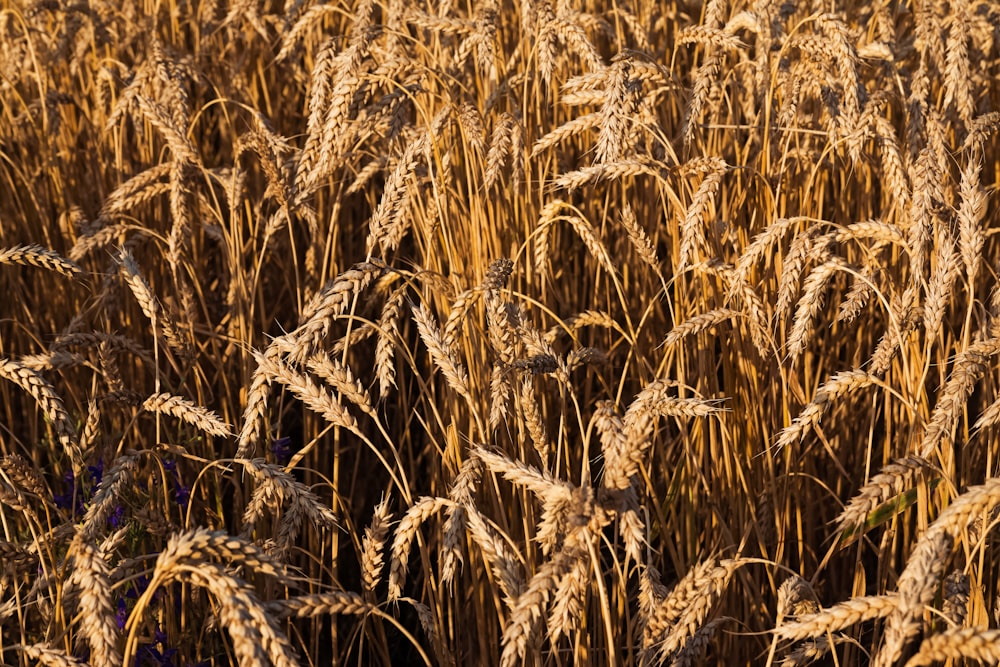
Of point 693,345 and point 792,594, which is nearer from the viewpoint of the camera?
point 792,594

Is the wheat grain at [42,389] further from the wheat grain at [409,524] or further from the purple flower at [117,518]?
the wheat grain at [409,524]

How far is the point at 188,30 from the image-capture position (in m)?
3.83

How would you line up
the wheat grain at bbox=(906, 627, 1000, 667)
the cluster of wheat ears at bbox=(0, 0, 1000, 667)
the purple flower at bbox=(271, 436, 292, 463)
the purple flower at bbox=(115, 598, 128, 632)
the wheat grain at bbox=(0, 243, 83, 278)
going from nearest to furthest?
the wheat grain at bbox=(906, 627, 1000, 667), the cluster of wheat ears at bbox=(0, 0, 1000, 667), the wheat grain at bbox=(0, 243, 83, 278), the purple flower at bbox=(115, 598, 128, 632), the purple flower at bbox=(271, 436, 292, 463)

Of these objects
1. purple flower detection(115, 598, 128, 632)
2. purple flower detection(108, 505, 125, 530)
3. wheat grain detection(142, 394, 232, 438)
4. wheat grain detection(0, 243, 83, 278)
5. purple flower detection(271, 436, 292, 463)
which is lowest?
purple flower detection(115, 598, 128, 632)

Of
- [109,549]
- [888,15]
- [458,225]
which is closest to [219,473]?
[109,549]

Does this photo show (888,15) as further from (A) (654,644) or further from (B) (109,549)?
(B) (109,549)

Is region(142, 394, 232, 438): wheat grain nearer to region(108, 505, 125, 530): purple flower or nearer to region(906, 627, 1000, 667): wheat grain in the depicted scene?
region(108, 505, 125, 530): purple flower

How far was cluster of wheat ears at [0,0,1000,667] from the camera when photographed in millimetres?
1359

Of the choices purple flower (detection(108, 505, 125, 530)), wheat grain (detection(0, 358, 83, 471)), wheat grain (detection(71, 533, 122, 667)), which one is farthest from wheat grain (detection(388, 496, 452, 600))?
purple flower (detection(108, 505, 125, 530))

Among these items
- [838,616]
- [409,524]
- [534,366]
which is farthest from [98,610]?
[838,616]

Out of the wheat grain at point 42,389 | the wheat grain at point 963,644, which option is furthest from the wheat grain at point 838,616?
the wheat grain at point 42,389

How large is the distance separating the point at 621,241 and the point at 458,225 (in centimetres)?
51

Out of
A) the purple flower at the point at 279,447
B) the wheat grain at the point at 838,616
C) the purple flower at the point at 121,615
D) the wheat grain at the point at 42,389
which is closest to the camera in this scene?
the wheat grain at the point at 838,616

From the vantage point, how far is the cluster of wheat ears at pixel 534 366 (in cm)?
136
